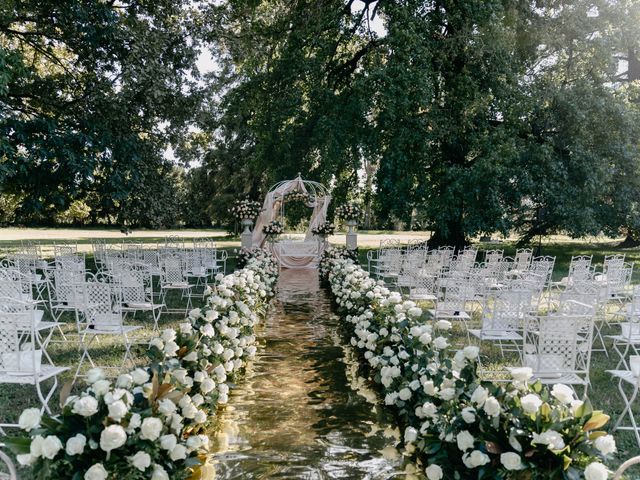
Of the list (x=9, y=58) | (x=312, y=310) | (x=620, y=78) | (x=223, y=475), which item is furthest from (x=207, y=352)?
(x=620, y=78)

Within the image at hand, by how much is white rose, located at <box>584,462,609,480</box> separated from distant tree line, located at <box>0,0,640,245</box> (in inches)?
568

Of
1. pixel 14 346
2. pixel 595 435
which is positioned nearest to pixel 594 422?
pixel 595 435

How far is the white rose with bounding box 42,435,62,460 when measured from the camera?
237cm

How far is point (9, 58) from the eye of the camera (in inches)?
516

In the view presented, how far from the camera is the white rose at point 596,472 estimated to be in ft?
7.53

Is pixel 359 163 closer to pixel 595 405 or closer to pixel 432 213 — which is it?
pixel 432 213

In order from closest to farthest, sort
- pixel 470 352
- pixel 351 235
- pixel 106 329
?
pixel 470 352 → pixel 106 329 → pixel 351 235

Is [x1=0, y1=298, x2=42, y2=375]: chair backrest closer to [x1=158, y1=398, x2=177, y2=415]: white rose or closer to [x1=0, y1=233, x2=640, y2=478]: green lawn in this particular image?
[x1=0, y1=233, x2=640, y2=478]: green lawn

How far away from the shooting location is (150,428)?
8.39 ft

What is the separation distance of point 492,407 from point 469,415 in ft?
0.53

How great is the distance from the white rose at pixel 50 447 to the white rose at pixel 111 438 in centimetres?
18

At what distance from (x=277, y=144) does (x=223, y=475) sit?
58.4 feet

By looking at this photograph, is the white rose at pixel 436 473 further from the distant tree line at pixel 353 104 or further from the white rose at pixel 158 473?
the distant tree line at pixel 353 104

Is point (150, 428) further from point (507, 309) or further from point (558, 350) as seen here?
point (507, 309)
